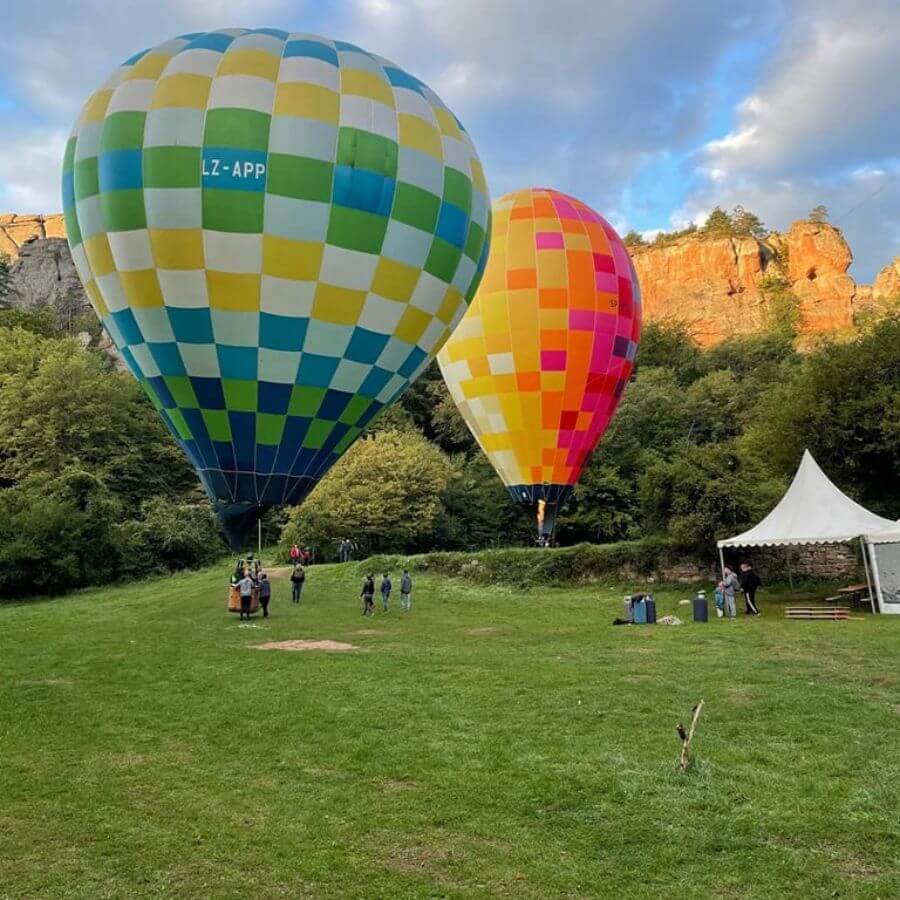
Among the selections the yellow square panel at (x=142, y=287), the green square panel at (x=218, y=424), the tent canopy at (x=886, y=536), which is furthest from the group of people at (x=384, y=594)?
the yellow square panel at (x=142, y=287)

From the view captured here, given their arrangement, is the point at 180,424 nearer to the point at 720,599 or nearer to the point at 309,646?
the point at 309,646

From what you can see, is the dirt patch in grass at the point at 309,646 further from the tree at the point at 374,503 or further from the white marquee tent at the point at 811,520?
the tree at the point at 374,503

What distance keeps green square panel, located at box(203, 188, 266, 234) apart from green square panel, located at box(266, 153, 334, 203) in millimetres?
263

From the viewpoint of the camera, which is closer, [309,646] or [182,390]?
[182,390]

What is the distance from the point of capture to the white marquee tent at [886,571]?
17016 millimetres

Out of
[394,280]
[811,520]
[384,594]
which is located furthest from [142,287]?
[811,520]

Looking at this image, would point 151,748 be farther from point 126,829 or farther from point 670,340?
point 670,340

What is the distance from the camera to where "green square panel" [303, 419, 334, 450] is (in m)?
10.2

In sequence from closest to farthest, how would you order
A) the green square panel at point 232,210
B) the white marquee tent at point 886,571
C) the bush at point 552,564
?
the green square panel at point 232,210 < the white marquee tent at point 886,571 < the bush at point 552,564

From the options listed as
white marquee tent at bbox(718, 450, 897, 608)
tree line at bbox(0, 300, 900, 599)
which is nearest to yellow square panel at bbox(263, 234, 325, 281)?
white marquee tent at bbox(718, 450, 897, 608)

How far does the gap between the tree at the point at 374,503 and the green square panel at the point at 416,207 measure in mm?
23333

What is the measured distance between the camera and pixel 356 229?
9.98 m

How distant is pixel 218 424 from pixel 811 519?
1393 centimetres

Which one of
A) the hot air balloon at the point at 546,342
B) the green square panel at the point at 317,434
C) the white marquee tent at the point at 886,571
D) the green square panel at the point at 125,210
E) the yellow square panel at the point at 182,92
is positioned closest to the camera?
the green square panel at the point at 125,210
